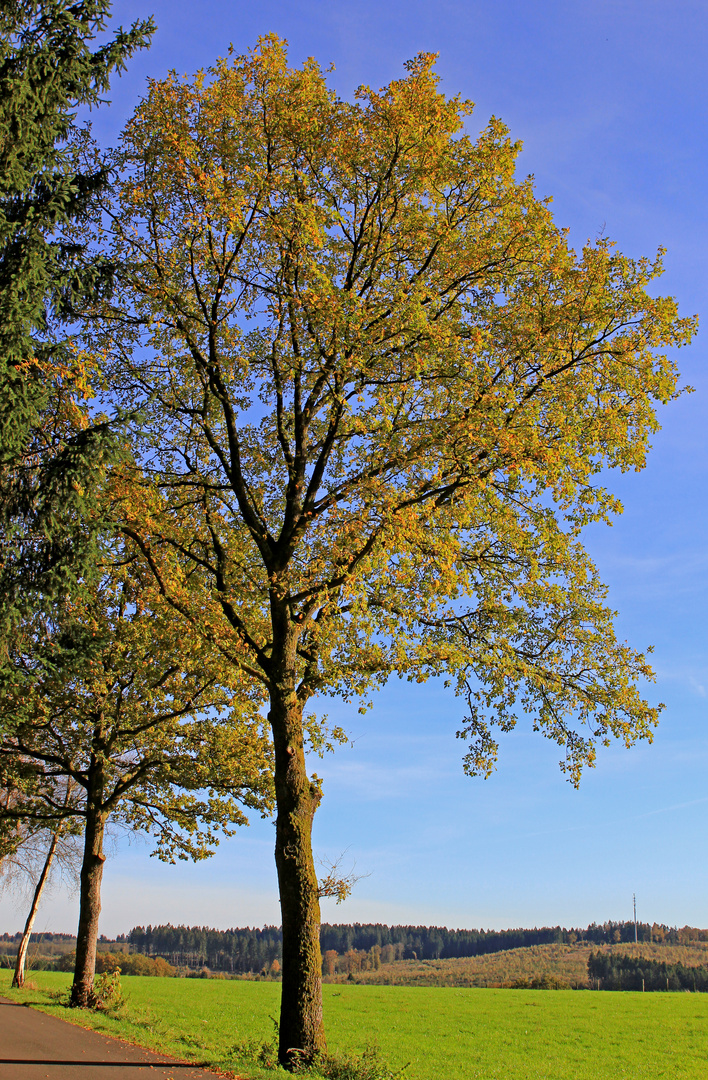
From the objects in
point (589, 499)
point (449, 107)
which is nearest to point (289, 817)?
point (589, 499)

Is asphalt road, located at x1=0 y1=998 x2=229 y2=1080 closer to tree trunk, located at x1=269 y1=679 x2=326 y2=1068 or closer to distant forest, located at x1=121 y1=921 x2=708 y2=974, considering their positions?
tree trunk, located at x1=269 y1=679 x2=326 y2=1068

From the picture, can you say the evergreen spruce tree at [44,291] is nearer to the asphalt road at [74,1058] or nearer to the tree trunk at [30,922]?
the asphalt road at [74,1058]

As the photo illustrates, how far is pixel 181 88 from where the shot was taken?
1318 cm

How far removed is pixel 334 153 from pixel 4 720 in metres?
12.4

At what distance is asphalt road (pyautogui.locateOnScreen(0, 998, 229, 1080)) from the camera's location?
32.9ft

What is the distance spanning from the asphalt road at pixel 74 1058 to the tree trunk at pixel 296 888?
1.32m

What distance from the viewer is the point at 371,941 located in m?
151

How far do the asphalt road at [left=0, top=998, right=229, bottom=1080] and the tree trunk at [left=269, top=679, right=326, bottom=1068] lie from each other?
51.8 inches

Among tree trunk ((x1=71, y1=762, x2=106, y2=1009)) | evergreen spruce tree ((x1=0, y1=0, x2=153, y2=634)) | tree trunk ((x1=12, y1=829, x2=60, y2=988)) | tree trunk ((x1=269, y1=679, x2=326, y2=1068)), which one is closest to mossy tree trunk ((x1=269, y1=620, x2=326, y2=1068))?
tree trunk ((x1=269, y1=679, x2=326, y2=1068))

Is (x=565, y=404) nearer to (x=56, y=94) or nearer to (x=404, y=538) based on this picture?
(x=404, y=538)

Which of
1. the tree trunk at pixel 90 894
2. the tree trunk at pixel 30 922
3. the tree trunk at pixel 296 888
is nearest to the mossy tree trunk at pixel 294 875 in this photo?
the tree trunk at pixel 296 888

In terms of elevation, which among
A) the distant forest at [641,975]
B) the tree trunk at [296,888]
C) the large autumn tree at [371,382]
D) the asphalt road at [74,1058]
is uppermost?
the large autumn tree at [371,382]

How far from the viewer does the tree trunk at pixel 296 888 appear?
1053 cm

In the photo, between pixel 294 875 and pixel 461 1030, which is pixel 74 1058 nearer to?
pixel 294 875
